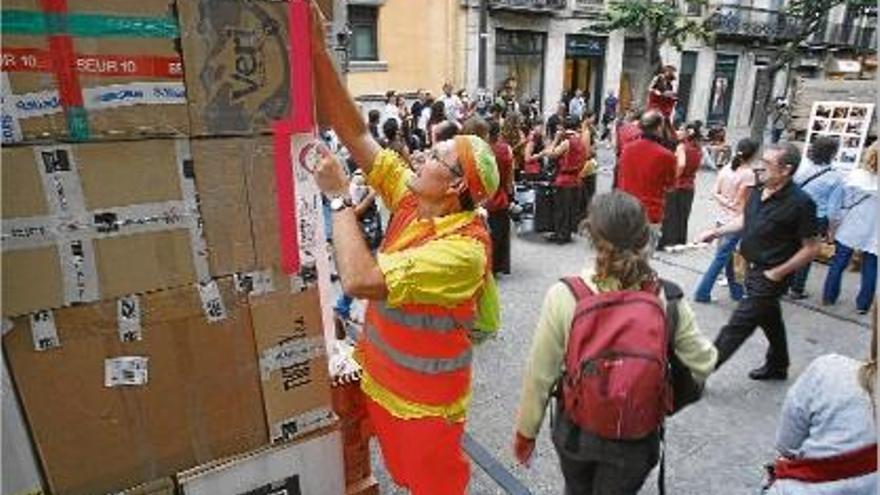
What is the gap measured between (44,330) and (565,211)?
6628 millimetres

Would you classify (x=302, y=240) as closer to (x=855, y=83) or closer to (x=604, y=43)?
(x=855, y=83)

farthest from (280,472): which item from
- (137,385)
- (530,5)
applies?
(530,5)

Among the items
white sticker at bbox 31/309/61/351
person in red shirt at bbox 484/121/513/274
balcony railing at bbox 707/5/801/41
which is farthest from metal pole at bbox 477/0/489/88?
white sticker at bbox 31/309/61/351

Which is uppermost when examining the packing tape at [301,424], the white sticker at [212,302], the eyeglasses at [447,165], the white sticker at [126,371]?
the eyeglasses at [447,165]

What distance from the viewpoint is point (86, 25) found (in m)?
1.50

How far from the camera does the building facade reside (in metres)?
17.7

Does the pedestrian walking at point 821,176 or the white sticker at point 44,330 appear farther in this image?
the pedestrian walking at point 821,176

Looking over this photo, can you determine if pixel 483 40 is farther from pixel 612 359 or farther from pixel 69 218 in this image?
pixel 69 218

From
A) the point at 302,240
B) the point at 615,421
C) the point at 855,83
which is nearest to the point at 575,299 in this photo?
the point at 615,421

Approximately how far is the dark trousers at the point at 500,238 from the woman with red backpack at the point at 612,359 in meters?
3.85

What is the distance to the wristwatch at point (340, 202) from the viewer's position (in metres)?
2.11

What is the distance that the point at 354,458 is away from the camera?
2611mm

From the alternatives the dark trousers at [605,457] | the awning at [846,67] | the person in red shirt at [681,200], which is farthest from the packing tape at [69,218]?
the awning at [846,67]

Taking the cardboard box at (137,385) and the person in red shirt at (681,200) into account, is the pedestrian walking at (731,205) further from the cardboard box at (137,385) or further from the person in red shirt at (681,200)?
the cardboard box at (137,385)
